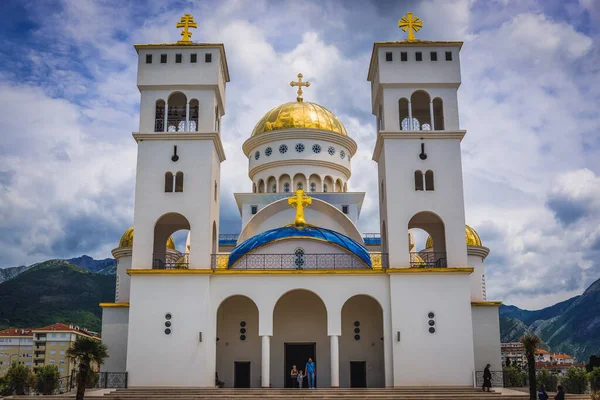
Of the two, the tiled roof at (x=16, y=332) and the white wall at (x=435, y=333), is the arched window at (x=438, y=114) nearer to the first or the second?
the white wall at (x=435, y=333)

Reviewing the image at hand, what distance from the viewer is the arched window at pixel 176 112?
2530cm

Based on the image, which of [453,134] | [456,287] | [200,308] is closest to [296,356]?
[200,308]

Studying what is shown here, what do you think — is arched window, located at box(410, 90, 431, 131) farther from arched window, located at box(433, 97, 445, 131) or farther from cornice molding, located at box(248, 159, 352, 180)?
cornice molding, located at box(248, 159, 352, 180)

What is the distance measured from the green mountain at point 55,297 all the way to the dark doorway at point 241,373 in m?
63.5

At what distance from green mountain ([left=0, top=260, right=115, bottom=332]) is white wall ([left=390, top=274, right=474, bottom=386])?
224 feet

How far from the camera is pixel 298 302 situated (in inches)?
992

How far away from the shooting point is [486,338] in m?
25.4

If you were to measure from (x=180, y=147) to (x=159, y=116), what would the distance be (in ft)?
5.79

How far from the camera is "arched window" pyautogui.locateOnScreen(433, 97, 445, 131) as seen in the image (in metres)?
25.5

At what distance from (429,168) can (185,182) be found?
8.70 metres

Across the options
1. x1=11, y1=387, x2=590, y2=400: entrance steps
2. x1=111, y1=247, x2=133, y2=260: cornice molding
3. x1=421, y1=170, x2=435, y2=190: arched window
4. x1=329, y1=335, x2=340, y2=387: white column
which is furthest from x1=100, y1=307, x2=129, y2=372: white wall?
x1=421, y1=170, x2=435, y2=190: arched window

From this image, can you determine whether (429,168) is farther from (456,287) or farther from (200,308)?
(200,308)

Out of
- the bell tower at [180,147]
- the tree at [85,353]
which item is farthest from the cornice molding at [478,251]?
the tree at [85,353]

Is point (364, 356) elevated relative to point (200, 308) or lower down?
lower down
